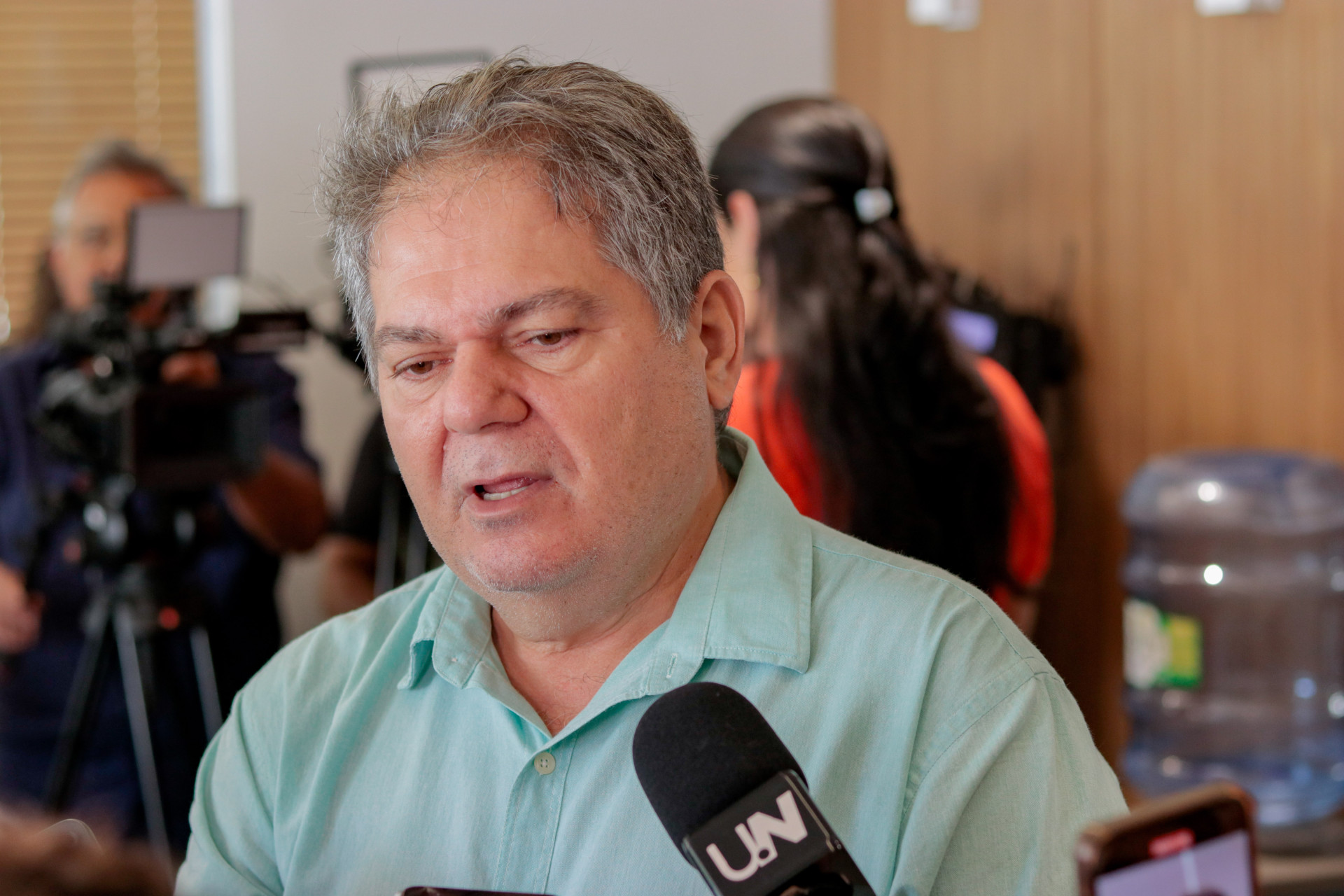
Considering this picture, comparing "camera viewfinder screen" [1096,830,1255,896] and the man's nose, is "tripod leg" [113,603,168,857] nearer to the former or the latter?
the man's nose

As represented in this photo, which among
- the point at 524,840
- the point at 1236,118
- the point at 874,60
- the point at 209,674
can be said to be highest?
the point at 874,60

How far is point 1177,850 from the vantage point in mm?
521

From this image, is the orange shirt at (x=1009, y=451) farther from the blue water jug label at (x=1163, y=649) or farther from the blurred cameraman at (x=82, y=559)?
the blurred cameraman at (x=82, y=559)

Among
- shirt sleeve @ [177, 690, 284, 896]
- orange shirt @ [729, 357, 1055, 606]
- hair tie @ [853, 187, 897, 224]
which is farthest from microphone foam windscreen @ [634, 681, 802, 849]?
hair tie @ [853, 187, 897, 224]

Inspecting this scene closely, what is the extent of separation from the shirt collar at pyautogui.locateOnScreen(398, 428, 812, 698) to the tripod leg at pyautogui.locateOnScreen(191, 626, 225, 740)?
4.27 ft

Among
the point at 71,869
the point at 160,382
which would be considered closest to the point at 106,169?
the point at 160,382

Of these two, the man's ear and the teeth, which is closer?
the teeth

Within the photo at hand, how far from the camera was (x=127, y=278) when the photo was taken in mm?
2061

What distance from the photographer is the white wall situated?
359 cm

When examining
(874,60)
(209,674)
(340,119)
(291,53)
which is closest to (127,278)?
(209,674)

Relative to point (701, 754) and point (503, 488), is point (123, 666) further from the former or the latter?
point (701, 754)

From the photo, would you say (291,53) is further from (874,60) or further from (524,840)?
(524,840)

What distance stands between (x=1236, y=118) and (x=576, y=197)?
6.25ft

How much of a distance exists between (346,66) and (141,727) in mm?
2054
